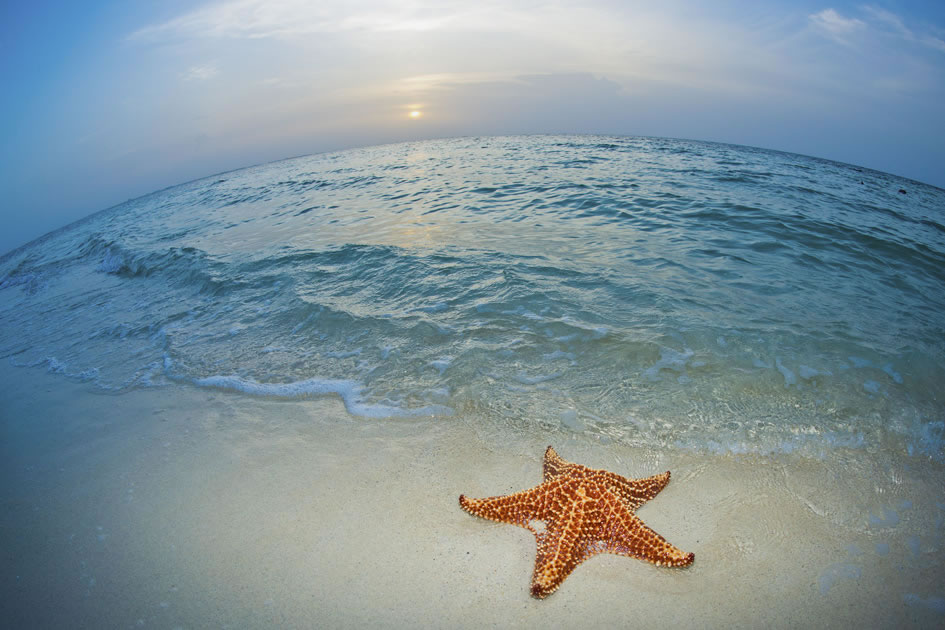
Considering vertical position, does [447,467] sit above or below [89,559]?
above

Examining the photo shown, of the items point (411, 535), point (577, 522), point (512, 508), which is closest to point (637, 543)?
point (577, 522)

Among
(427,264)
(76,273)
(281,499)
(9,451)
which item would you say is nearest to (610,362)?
(281,499)

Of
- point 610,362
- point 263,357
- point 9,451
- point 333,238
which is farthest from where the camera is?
point 333,238

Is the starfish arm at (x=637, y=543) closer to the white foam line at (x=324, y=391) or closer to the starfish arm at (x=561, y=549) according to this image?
the starfish arm at (x=561, y=549)

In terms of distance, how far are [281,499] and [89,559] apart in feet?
4.36

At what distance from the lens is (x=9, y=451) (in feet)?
14.3

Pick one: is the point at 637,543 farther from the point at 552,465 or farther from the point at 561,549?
the point at 552,465

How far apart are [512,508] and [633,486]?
3.08 feet

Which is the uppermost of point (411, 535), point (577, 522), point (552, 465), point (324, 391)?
point (577, 522)

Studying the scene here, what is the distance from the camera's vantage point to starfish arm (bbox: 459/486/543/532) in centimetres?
277

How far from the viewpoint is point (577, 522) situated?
2584 mm

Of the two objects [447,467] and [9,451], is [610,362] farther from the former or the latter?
[9,451]

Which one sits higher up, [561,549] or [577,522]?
[577,522]

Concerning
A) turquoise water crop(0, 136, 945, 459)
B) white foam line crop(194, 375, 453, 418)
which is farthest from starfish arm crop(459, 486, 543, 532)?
white foam line crop(194, 375, 453, 418)
